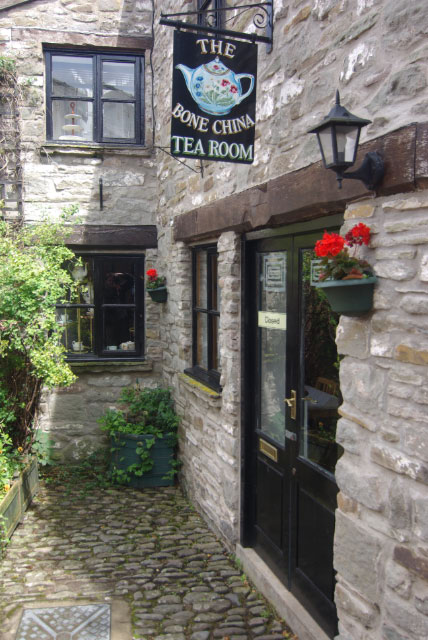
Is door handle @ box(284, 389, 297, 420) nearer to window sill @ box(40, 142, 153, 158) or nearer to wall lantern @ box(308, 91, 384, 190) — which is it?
wall lantern @ box(308, 91, 384, 190)

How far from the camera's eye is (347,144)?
2.64 meters

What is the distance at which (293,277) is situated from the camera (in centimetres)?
407

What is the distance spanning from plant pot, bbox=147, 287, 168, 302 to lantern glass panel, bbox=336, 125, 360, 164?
4601 mm

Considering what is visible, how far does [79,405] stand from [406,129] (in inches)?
229

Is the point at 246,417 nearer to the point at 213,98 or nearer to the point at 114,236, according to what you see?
the point at 213,98

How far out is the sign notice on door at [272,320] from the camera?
430cm

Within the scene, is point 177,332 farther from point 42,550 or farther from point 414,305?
point 414,305

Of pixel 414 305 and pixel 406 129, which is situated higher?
pixel 406 129

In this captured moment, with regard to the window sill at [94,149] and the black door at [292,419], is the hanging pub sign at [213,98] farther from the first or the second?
the window sill at [94,149]

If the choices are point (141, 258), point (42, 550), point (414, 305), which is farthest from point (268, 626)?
point (141, 258)

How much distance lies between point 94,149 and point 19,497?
13.6 ft

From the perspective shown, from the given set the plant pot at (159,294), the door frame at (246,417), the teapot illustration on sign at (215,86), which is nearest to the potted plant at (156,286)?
the plant pot at (159,294)

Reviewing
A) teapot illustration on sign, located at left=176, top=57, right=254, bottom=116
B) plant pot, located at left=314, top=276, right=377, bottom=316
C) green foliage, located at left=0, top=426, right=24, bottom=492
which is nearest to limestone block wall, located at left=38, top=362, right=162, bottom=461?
green foliage, located at left=0, top=426, right=24, bottom=492

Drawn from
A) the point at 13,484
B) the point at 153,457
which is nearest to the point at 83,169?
the point at 153,457
